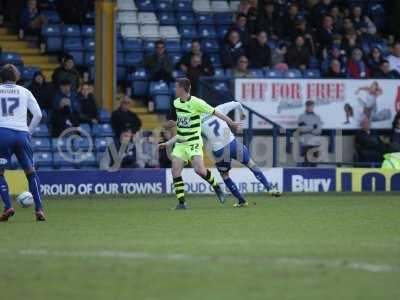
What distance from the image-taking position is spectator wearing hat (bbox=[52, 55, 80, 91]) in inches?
926

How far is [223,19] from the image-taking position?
89.6 feet

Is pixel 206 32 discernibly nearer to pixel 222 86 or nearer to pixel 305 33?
pixel 305 33

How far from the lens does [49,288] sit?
30.2ft

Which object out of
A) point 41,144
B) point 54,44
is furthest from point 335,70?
point 41,144

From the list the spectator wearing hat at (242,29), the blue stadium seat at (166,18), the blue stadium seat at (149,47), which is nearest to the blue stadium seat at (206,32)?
the blue stadium seat at (166,18)

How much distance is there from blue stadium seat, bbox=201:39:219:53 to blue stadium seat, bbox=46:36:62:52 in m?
3.26

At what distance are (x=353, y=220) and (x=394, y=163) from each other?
28.2ft

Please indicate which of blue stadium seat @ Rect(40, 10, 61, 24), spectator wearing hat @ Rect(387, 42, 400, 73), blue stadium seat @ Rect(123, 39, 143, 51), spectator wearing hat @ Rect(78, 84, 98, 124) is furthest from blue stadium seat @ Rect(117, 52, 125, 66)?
spectator wearing hat @ Rect(387, 42, 400, 73)

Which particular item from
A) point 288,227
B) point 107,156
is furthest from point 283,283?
point 107,156

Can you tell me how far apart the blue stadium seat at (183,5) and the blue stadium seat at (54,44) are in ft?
10.4

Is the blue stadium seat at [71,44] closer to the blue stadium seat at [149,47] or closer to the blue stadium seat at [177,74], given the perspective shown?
the blue stadium seat at [149,47]

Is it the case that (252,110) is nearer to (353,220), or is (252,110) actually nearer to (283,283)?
(353,220)

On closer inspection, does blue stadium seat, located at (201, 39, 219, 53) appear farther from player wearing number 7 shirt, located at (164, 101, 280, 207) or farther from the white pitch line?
the white pitch line

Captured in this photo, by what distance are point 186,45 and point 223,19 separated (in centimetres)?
140
